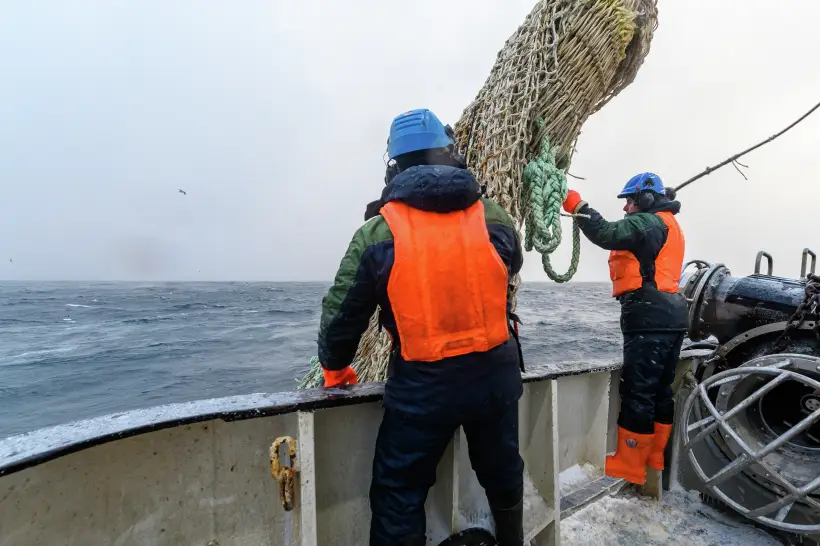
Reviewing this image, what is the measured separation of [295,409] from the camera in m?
1.49

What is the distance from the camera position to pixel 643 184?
3006 mm

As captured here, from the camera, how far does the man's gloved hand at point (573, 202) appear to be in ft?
8.71

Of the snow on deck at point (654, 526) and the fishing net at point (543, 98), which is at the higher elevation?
the fishing net at point (543, 98)

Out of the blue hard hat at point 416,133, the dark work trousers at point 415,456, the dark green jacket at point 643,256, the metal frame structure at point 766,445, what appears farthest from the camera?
the dark green jacket at point 643,256

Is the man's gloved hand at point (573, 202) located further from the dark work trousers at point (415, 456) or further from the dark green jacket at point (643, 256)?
the dark work trousers at point (415, 456)

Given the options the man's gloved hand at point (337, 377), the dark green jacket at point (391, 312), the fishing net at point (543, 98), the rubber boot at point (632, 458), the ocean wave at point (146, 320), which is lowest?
the ocean wave at point (146, 320)

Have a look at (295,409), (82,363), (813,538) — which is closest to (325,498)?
(295,409)

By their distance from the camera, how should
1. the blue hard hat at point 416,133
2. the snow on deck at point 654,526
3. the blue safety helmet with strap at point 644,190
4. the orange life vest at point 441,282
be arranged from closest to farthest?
the orange life vest at point 441,282 < the blue hard hat at point 416,133 < the snow on deck at point 654,526 < the blue safety helmet with strap at point 644,190

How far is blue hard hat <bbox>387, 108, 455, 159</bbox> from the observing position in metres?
1.64

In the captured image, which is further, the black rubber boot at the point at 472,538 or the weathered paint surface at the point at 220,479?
the black rubber boot at the point at 472,538

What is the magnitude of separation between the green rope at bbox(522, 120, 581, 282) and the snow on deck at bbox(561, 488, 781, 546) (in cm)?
167

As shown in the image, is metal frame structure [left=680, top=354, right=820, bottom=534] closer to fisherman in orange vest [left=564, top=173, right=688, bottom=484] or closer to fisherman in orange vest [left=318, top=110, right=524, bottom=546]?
fisherman in orange vest [left=564, top=173, right=688, bottom=484]

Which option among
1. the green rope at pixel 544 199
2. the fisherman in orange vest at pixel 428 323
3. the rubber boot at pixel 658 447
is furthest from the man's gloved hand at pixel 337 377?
the rubber boot at pixel 658 447

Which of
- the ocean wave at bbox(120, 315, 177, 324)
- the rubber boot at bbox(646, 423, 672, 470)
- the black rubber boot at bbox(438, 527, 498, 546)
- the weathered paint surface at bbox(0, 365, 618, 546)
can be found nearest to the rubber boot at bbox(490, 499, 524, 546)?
the black rubber boot at bbox(438, 527, 498, 546)
